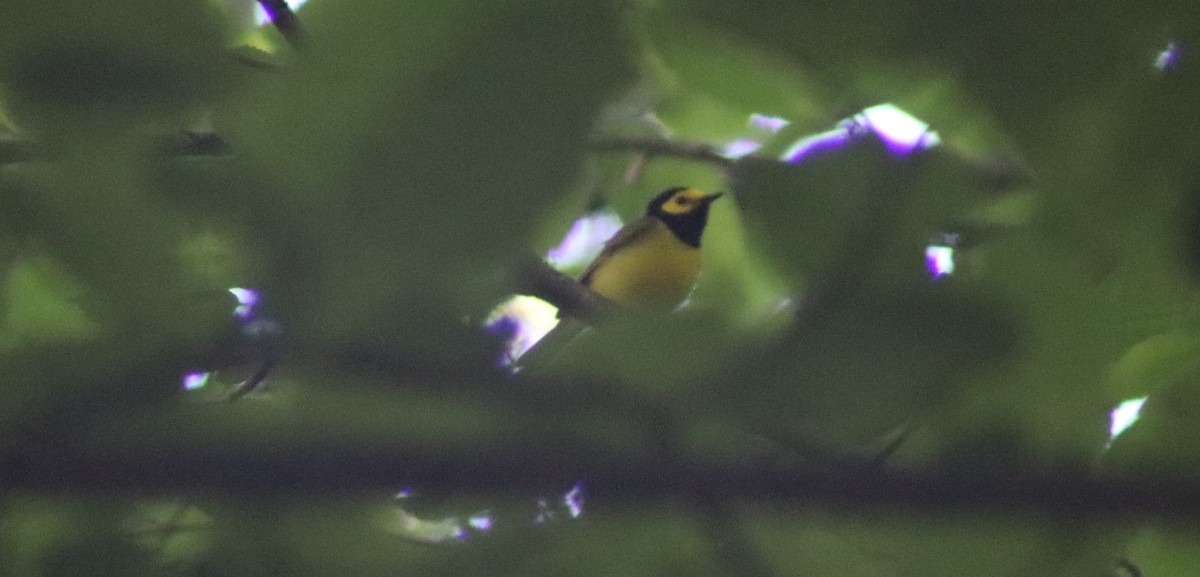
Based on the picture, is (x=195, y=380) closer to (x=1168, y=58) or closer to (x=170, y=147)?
(x=170, y=147)

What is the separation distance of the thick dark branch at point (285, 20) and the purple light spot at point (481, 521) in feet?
0.52

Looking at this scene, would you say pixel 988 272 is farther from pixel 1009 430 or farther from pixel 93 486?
pixel 93 486

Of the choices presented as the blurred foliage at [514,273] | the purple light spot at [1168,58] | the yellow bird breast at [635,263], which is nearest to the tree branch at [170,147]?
the blurred foliage at [514,273]

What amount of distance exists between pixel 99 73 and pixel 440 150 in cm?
9

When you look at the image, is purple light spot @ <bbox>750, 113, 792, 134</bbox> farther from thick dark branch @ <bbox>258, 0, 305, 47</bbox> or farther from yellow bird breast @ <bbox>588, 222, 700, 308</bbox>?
yellow bird breast @ <bbox>588, 222, 700, 308</bbox>

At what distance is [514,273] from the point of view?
0.27 meters

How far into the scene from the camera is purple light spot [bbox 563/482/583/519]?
32cm

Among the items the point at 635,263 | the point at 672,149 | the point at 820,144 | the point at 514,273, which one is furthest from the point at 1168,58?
the point at 635,263

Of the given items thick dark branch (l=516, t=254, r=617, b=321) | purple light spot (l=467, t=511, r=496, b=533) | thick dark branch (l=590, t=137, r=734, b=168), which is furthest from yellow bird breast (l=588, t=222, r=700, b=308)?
purple light spot (l=467, t=511, r=496, b=533)

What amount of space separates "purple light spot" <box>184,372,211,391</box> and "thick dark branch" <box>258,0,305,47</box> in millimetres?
90

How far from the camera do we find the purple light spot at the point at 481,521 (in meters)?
0.36

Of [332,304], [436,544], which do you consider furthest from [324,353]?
[436,544]

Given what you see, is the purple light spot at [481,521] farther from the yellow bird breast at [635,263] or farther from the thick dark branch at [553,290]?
the yellow bird breast at [635,263]

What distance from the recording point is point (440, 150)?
26 centimetres
